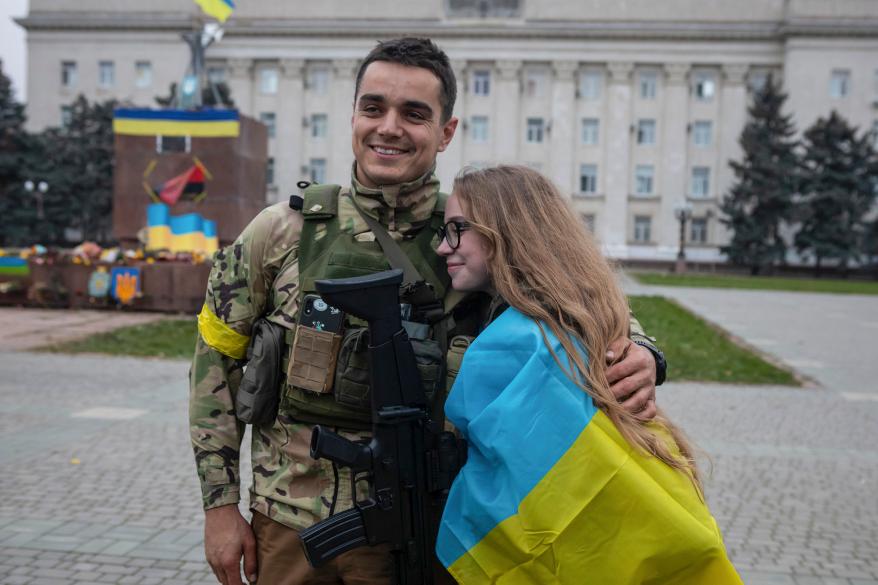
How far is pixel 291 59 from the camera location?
58.2m

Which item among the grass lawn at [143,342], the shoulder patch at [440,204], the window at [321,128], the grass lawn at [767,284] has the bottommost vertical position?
the grass lawn at [767,284]

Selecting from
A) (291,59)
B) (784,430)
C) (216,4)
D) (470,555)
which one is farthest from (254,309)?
(291,59)

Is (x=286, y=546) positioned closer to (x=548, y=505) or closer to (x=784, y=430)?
(x=548, y=505)

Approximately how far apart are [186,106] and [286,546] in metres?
19.9

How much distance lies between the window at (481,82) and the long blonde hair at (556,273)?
5701cm

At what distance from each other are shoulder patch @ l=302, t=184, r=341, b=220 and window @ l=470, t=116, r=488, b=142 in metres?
56.0

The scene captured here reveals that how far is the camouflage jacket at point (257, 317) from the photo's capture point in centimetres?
230

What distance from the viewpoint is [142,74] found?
5825 cm

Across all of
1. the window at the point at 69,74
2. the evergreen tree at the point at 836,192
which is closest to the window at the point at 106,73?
the window at the point at 69,74

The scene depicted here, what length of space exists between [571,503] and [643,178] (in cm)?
5661

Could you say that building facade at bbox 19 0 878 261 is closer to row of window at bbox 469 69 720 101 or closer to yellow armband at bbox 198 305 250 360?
row of window at bbox 469 69 720 101

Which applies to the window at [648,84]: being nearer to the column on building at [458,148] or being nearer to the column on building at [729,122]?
the column on building at [729,122]

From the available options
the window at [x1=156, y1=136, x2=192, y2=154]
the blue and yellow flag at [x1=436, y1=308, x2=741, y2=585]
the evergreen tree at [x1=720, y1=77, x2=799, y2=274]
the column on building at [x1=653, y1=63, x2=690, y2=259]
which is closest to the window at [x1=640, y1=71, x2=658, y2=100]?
the column on building at [x1=653, y1=63, x2=690, y2=259]

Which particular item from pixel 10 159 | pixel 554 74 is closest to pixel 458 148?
pixel 554 74
